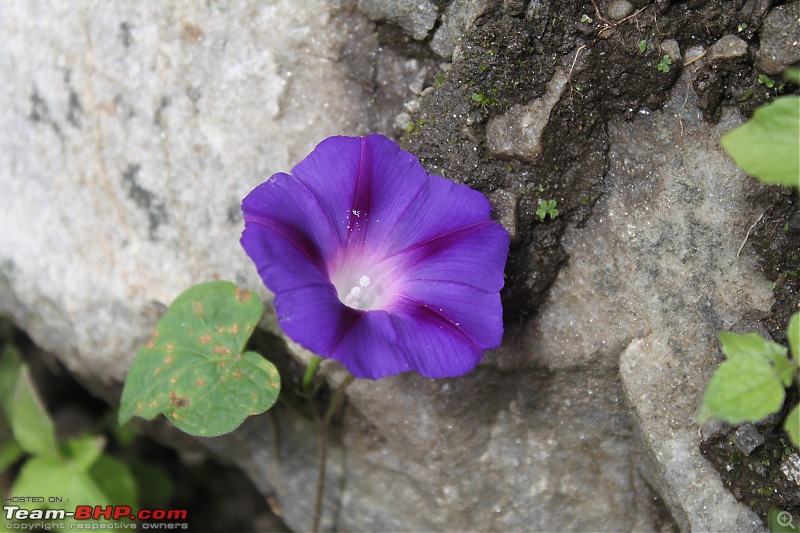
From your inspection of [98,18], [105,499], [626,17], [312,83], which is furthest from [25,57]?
[626,17]

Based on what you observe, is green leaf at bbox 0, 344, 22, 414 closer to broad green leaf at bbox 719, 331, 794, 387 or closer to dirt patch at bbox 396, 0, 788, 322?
dirt patch at bbox 396, 0, 788, 322

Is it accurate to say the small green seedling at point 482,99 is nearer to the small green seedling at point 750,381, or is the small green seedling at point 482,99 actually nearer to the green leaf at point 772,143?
the green leaf at point 772,143

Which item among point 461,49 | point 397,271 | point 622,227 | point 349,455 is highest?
point 461,49

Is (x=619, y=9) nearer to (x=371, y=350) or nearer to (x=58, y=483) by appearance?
(x=371, y=350)

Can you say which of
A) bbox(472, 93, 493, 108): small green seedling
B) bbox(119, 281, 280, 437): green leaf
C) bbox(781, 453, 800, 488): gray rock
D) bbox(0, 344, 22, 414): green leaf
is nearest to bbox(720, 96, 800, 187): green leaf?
bbox(472, 93, 493, 108): small green seedling

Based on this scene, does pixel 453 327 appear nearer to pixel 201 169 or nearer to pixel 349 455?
pixel 349 455

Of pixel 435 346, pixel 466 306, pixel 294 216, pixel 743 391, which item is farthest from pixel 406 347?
pixel 743 391
